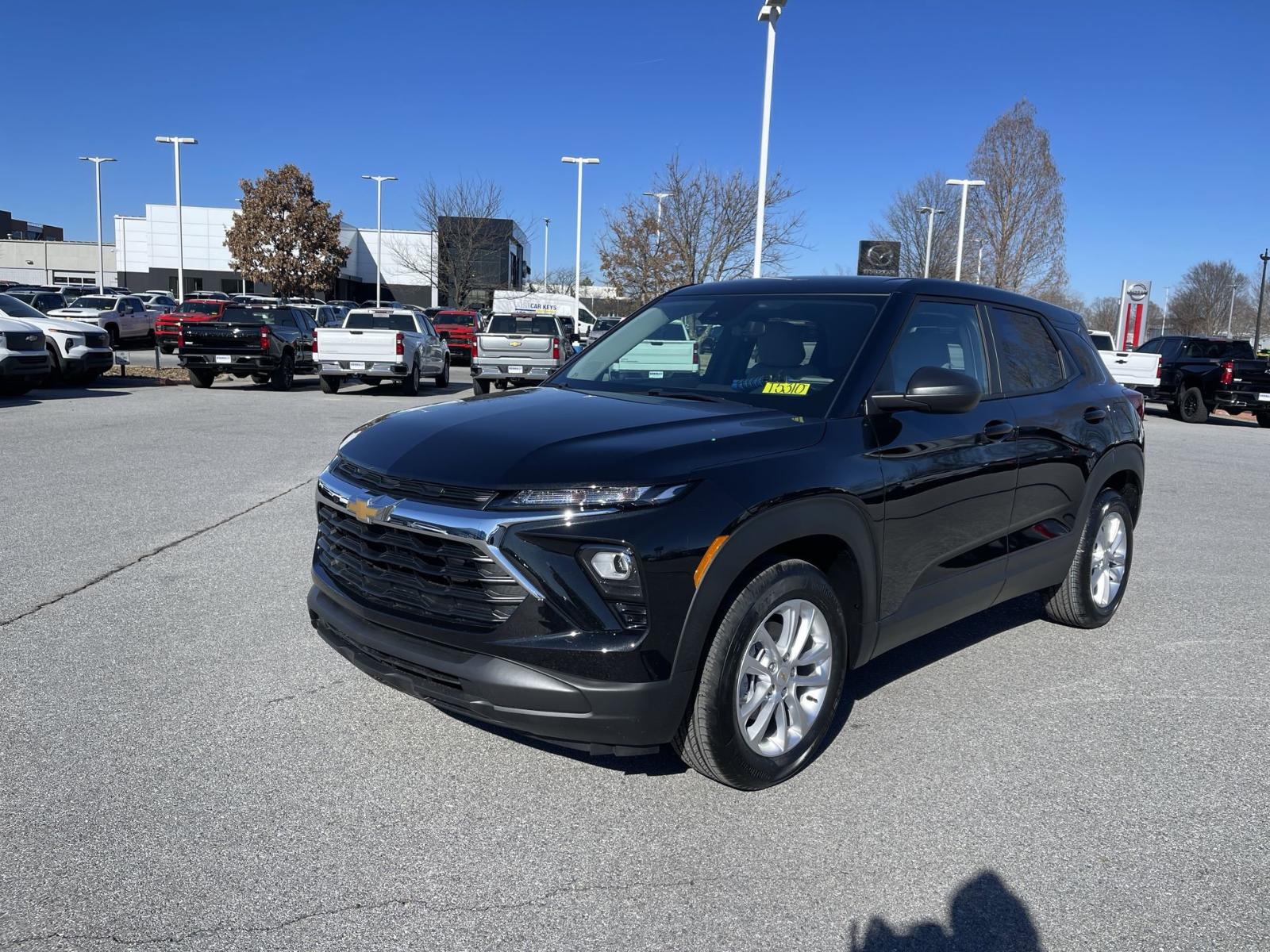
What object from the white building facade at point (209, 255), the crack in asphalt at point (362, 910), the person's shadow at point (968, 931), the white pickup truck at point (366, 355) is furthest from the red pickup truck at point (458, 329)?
the white building facade at point (209, 255)

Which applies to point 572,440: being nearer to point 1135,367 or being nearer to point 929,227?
point 1135,367

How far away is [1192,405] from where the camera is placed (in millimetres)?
23016

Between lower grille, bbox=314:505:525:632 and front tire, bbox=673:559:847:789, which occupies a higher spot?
lower grille, bbox=314:505:525:632

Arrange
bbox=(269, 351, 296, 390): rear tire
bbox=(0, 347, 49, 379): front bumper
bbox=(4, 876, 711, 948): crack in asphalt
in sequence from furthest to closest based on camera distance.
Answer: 1. bbox=(269, 351, 296, 390): rear tire
2. bbox=(0, 347, 49, 379): front bumper
3. bbox=(4, 876, 711, 948): crack in asphalt

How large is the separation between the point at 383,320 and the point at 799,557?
21.5m

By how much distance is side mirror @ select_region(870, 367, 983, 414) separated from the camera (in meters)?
3.75

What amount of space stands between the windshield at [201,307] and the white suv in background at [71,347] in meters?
7.99

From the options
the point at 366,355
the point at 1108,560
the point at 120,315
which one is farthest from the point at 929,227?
the point at 1108,560

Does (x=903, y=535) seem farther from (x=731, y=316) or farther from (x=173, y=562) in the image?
(x=173, y=562)

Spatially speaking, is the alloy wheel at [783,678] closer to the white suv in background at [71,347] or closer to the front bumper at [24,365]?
the front bumper at [24,365]

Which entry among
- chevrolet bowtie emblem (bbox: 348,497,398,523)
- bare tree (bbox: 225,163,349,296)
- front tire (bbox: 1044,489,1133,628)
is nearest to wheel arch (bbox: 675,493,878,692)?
chevrolet bowtie emblem (bbox: 348,497,398,523)

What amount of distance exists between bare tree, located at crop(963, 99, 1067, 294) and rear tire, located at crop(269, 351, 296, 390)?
113 feet

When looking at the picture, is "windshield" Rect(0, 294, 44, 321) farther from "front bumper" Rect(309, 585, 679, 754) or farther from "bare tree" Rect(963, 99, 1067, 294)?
"bare tree" Rect(963, 99, 1067, 294)

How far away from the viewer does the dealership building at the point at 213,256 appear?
71.1m
